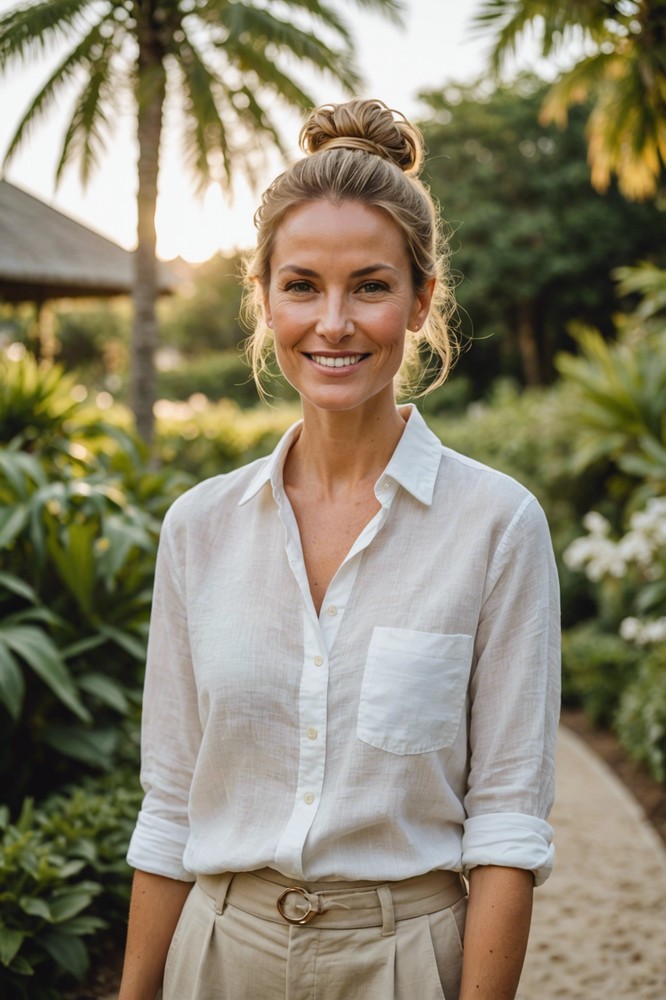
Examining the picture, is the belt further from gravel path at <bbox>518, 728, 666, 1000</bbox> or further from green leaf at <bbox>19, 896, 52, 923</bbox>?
gravel path at <bbox>518, 728, 666, 1000</bbox>

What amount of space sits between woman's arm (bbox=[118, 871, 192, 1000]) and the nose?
1.00 meters

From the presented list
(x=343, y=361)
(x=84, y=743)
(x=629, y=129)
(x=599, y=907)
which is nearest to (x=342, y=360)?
(x=343, y=361)

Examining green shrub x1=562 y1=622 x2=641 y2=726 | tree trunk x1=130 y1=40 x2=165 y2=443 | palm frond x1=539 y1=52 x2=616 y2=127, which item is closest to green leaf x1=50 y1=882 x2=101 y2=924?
green shrub x1=562 y1=622 x2=641 y2=726

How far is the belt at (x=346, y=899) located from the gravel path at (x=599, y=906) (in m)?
2.45

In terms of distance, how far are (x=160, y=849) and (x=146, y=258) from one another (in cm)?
760

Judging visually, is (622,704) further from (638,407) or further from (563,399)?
(563,399)

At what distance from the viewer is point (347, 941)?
Answer: 1518 mm

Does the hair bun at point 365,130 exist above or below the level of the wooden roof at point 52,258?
below

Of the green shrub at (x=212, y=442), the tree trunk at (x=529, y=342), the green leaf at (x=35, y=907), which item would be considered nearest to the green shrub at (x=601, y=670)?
the green shrub at (x=212, y=442)

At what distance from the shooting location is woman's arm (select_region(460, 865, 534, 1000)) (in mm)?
1460

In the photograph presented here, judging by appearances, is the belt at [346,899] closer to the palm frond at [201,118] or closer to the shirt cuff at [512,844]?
the shirt cuff at [512,844]

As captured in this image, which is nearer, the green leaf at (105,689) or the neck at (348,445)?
the neck at (348,445)

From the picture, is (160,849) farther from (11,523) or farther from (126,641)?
(11,523)

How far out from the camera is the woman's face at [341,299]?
62.5 inches
